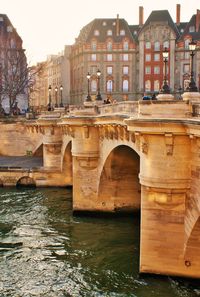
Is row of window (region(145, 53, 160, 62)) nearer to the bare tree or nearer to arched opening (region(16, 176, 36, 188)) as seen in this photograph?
the bare tree

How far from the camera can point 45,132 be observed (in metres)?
41.5

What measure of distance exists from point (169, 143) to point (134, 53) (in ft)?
247

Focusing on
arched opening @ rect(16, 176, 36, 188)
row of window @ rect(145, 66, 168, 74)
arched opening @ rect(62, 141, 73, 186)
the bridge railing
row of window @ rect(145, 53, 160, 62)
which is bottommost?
arched opening @ rect(16, 176, 36, 188)

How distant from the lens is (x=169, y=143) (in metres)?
15.6

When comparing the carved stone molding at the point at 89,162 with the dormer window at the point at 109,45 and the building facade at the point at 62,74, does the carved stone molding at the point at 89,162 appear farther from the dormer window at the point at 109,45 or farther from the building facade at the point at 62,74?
the building facade at the point at 62,74

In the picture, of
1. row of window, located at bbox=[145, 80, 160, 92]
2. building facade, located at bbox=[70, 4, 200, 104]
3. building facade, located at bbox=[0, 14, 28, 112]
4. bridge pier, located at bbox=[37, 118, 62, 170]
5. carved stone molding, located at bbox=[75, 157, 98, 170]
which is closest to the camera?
carved stone molding, located at bbox=[75, 157, 98, 170]

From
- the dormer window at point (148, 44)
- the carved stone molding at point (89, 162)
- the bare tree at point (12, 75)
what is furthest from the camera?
the dormer window at point (148, 44)

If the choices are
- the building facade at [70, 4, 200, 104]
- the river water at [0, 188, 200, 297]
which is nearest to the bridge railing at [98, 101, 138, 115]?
the river water at [0, 188, 200, 297]

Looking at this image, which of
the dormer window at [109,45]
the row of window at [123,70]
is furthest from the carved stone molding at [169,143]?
the dormer window at [109,45]

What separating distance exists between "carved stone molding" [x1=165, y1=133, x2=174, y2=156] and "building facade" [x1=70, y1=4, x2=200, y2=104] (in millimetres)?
70077

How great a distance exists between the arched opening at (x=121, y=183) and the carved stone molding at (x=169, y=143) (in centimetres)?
1032

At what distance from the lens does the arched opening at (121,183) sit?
2652 cm

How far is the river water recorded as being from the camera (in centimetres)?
1714

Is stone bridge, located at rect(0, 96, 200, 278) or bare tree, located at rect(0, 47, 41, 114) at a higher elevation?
bare tree, located at rect(0, 47, 41, 114)
